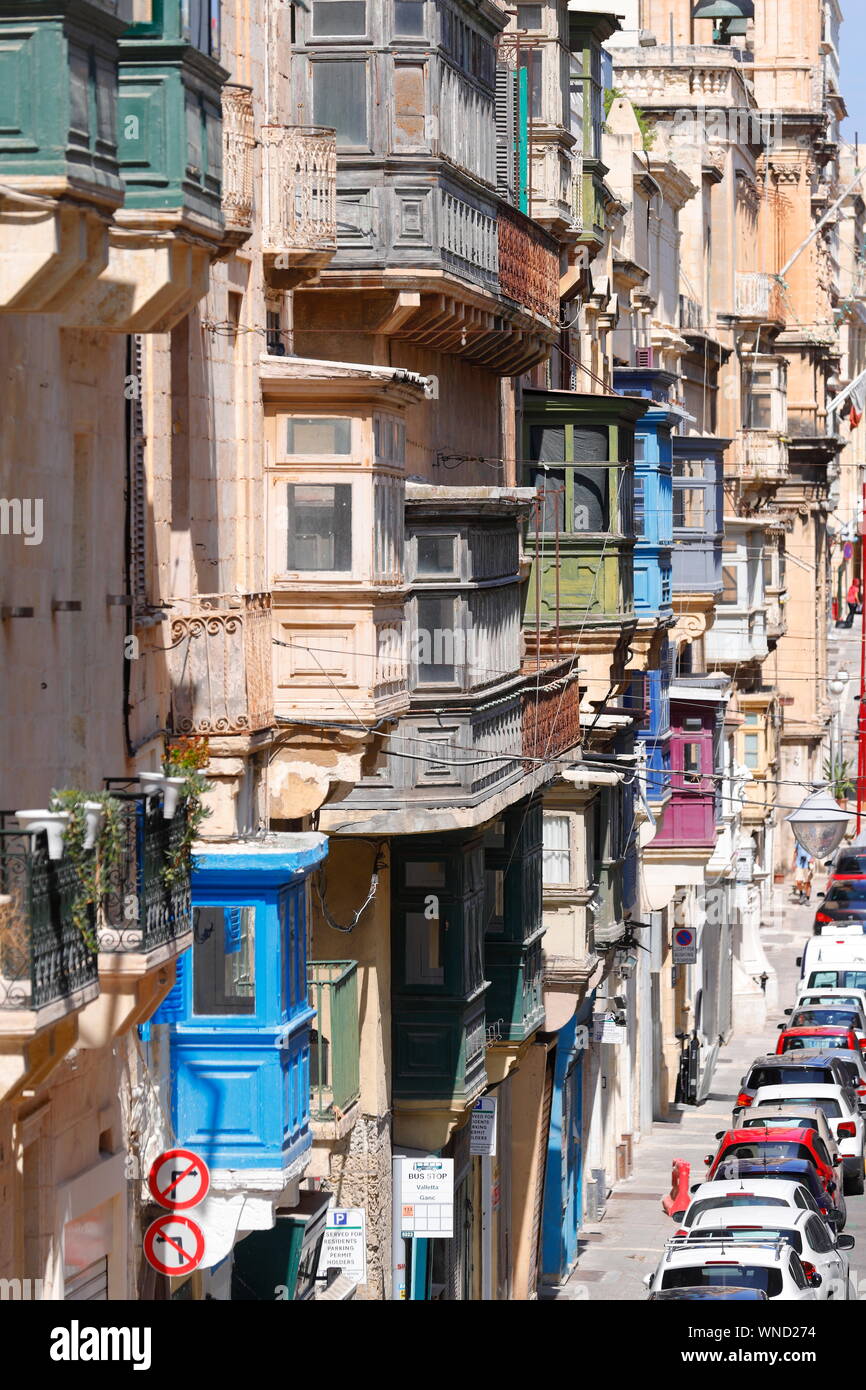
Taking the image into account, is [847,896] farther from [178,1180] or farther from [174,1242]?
[178,1180]

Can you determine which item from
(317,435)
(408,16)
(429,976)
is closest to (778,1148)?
(429,976)

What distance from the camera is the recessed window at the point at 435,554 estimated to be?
86.1ft

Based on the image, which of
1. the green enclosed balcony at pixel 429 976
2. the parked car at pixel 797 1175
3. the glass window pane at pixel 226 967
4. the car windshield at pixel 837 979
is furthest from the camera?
the car windshield at pixel 837 979

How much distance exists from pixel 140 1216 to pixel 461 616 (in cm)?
866

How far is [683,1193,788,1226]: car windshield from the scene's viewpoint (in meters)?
30.0

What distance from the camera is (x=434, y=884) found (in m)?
28.3

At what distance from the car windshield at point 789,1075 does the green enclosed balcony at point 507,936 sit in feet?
36.3

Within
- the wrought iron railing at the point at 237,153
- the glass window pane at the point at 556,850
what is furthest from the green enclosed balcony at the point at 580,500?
the wrought iron railing at the point at 237,153

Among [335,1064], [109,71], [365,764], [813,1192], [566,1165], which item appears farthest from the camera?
[566,1165]

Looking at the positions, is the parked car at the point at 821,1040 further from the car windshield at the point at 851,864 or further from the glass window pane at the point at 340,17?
the car windshield at the point at 851,864

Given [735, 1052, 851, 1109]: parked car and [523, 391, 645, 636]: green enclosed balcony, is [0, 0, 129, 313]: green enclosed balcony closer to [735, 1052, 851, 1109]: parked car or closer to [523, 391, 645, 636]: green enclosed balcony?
[523, 391, 645, 636]: green enclosed balcony

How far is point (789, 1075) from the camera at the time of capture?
1689 inches
